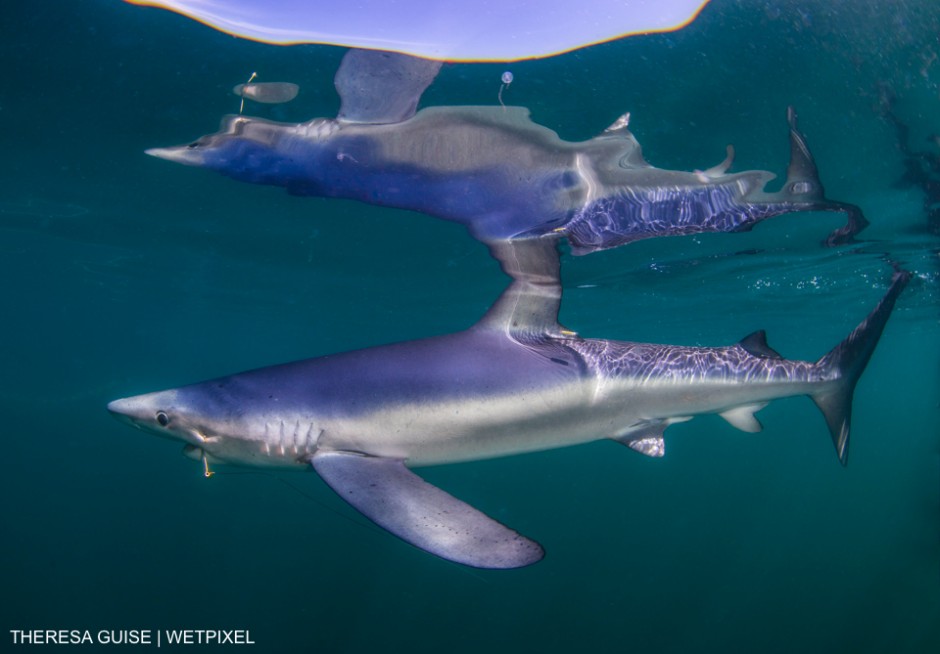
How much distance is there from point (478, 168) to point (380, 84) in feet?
4.89

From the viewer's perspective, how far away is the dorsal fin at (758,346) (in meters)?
4.88

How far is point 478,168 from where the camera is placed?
657cm

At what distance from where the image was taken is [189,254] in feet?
57.5

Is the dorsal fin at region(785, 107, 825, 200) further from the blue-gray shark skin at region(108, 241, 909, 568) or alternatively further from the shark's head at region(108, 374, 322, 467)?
the shark's head at region(108, 374, 322, 467)

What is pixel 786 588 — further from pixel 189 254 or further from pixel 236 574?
pixel 189 254

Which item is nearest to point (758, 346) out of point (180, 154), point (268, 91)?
point (268, 91)

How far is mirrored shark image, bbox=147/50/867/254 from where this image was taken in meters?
6.03

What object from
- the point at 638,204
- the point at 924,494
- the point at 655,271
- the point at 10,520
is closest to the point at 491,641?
the point at 655,271

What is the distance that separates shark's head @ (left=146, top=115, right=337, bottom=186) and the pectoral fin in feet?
14.2

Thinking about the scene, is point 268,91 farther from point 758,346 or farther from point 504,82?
point 758,346

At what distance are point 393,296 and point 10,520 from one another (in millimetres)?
24912

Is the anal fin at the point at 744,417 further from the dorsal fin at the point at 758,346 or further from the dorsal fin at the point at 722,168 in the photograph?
the dorsal fin at the point at 722,168

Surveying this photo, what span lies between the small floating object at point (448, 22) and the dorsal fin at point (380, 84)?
0.54 feet

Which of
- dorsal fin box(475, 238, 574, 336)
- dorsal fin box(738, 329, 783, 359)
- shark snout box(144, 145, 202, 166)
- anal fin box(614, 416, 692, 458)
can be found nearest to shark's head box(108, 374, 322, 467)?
dorsal fin box(475, 238, 574, 336)
